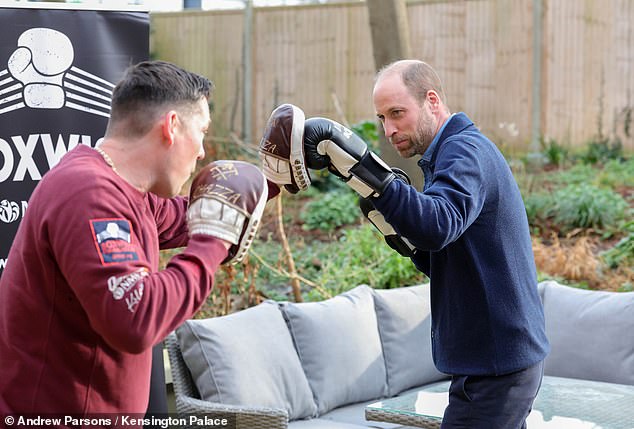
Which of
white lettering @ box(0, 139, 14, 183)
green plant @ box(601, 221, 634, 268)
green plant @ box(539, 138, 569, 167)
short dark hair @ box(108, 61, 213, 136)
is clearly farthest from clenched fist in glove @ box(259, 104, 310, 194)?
green plant @ box(539, 138, 569, 167)

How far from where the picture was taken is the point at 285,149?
8.42 ft

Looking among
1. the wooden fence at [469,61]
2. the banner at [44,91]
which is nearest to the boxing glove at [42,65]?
the banner at [44,91]

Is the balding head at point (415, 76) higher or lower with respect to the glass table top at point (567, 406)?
higher

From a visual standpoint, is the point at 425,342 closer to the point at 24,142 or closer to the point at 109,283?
the point at 24,142

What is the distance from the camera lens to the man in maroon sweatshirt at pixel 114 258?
64.9 inches

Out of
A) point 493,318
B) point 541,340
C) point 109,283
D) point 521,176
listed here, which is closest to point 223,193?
point 109,283

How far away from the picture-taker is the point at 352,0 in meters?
9.13

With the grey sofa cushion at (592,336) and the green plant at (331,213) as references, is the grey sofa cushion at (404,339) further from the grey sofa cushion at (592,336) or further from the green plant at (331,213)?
the green plant at (331,213)

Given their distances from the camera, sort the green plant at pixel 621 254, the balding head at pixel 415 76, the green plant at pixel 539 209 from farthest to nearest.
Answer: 1. the green plant at pixel 539 209
2. the green plant at pixel 621 254
3. the balding head at pixel 415 76

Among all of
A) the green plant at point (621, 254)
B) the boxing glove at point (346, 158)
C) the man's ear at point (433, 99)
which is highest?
the man's ear at point (433, 99)

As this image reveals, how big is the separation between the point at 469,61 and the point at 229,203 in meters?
7.26

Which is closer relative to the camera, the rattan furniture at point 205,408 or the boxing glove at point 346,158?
the boxing glove at point 346,158

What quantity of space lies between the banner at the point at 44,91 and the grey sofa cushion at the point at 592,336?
9.24 ft

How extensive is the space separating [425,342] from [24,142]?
99.6 inches
